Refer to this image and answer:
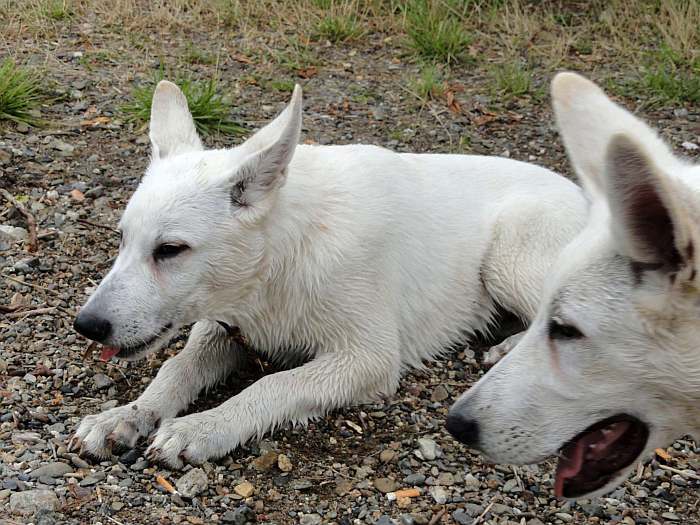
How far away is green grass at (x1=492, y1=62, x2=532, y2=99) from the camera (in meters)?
7.02

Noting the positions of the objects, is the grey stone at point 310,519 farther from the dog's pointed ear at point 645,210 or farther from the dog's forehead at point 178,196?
the dog's pointed ear at point 645,210

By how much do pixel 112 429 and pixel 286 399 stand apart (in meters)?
0.68

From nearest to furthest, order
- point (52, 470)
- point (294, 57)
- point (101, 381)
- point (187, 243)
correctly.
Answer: point (52, 470) → point (187, 243) → point (101, 381) → point (294, 57)

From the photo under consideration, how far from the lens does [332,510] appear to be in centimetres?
337

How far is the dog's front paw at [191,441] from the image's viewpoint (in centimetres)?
352

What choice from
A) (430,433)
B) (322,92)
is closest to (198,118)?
(322,92)

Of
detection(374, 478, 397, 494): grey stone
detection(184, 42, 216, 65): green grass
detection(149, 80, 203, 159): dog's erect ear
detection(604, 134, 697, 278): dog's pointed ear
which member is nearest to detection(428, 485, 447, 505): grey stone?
detection(374, 478, 397, 494): grey stone

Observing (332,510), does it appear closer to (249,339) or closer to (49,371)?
(249,339)

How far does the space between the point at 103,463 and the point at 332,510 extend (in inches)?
34.3

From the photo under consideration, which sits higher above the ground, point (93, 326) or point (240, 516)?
point (93, 326)

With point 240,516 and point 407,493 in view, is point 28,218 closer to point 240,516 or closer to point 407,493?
point 240,516

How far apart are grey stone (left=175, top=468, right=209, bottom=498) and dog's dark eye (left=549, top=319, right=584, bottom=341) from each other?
1.46 metres

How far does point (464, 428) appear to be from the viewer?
281cm

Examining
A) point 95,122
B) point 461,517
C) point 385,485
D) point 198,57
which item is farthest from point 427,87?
point 461,517
